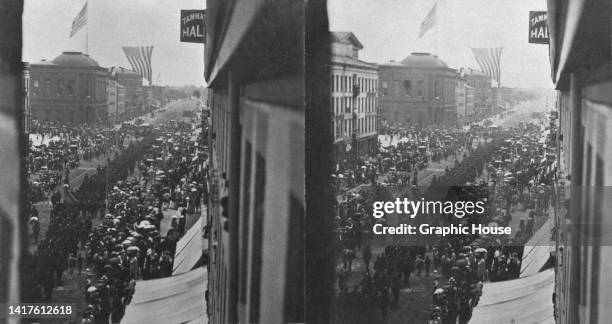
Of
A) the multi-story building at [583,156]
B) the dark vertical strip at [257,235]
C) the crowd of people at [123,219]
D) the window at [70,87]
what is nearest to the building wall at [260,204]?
the dark vertical strip at [257,235]

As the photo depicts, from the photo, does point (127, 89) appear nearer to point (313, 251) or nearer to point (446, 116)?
point (313, 251)

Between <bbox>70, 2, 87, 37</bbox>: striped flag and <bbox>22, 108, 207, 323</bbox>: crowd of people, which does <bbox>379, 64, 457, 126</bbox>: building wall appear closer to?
<bbox>22, 108, 207, 323</bbox>: crowd of people

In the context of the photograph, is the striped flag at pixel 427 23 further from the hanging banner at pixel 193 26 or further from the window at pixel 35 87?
the window at pixel 35 87

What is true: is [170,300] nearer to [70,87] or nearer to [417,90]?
[70,87]

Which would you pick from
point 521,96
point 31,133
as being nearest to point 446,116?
point 521,96

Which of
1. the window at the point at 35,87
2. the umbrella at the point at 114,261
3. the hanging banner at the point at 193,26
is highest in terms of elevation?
the hanging banner at the point at 193,26

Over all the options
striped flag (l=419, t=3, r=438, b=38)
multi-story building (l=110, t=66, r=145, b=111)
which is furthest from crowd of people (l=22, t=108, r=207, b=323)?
striped flag (l=419, t=3, r=438, b=38)

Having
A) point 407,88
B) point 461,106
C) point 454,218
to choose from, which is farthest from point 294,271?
point 461,106
